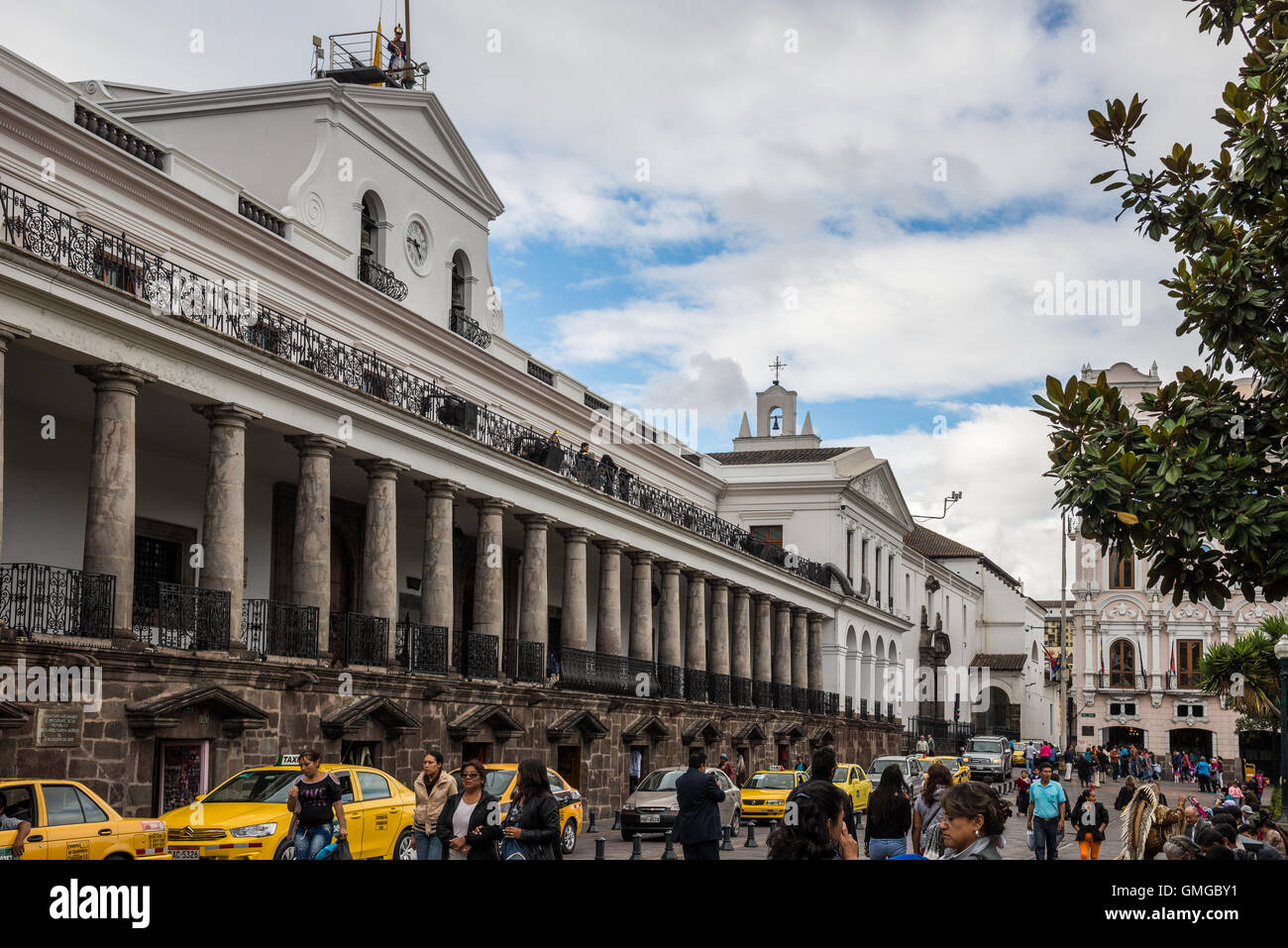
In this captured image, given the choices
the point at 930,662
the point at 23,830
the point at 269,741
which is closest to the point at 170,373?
the point at 269,741

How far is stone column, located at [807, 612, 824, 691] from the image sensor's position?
184 feet

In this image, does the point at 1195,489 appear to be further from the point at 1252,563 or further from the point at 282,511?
the point at 282,511

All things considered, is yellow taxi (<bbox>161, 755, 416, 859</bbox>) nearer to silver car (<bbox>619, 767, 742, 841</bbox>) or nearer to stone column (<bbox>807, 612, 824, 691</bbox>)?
silver car (<bbox>619, 767, 742, 841</bbox>)

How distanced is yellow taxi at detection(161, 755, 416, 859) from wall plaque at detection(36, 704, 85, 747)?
7.23 ft

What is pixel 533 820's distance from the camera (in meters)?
10.1

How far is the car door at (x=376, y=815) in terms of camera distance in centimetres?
1689

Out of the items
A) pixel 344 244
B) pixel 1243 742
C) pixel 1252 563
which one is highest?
pixel 344 244

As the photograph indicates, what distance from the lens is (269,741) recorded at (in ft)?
73.5

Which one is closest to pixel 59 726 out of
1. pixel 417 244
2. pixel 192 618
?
pixel 192 618

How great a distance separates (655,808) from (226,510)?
34.9ft

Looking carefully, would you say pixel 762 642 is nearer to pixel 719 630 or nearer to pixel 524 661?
pixel 719 630

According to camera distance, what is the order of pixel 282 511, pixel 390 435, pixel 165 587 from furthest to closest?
1. pixel 282 511
2. pixel 390 435
3. pixel 165 587

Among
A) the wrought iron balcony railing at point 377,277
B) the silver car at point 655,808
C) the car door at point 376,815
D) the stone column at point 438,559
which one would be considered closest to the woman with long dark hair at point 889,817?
the car door at point 376,815
